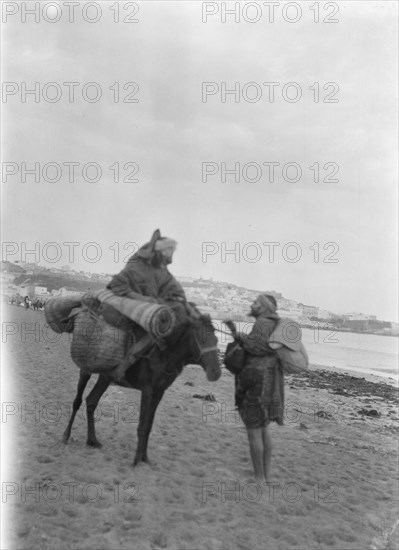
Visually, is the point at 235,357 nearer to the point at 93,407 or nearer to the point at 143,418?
the point at 143,418

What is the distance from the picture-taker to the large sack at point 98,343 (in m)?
5.68

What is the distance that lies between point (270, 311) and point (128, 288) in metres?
1.60

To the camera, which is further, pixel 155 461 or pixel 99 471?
pixel 155 461

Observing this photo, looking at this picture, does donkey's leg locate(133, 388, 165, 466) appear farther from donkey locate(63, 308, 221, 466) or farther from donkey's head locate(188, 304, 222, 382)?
donkey's head locate(188, 304, 222, 382)

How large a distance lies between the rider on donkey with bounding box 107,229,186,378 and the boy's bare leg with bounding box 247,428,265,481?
5.19 feet

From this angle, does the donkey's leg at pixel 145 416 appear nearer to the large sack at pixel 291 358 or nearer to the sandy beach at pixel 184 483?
the sandy beach at pixel 184 483

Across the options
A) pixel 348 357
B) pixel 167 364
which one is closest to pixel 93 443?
pixel 167 364

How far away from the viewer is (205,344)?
5301mm

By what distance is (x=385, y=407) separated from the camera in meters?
13.6

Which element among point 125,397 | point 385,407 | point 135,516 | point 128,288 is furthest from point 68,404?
point 385,407

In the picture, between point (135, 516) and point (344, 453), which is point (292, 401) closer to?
point (344, 453)

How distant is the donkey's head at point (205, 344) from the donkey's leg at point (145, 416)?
2.29ft

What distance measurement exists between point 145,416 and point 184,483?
0.82 meters

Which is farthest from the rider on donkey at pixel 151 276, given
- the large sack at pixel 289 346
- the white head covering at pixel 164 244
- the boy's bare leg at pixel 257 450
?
the boy's bare leg at pixel 257 450
